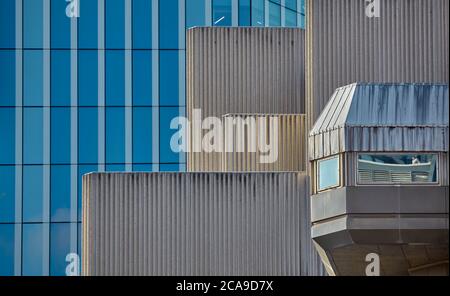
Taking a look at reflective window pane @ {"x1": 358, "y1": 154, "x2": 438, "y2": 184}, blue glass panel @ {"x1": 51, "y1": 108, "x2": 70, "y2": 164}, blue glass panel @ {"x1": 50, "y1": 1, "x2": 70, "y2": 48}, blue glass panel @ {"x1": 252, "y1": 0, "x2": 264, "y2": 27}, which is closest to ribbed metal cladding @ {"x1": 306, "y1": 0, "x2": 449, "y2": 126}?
reflective window pane @ {"x1": 358, "y1": 154, "x2": 438, "y2": 184}

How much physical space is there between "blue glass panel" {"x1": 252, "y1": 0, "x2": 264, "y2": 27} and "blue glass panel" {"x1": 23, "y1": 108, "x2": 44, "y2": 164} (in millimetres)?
10995

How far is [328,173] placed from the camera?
155 ft

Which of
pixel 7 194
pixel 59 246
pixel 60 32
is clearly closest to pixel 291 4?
pixel 60 32

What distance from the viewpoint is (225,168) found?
52969 mm

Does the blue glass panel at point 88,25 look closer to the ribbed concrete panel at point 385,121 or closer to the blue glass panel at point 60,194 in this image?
the blue glass panel at point 60,194

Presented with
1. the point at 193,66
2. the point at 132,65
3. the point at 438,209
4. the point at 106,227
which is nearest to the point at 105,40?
the point at 132,65

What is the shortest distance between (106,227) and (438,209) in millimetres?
9639

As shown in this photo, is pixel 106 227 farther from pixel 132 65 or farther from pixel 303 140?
pixel 132 65

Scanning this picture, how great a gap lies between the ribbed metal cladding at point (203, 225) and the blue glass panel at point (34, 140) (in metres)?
39.2

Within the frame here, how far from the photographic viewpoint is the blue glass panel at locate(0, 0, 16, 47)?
3516 inches

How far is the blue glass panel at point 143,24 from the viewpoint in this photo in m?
89.4

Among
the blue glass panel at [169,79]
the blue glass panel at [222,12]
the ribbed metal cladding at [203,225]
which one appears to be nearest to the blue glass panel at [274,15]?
the blue glass panel at [222,12]

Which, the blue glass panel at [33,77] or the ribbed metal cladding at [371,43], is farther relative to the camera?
the blue glass panel at [33,77]
